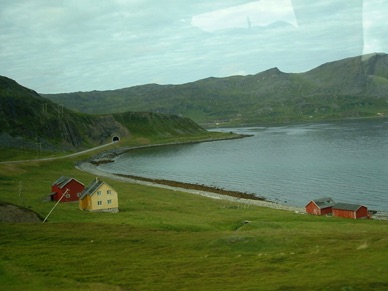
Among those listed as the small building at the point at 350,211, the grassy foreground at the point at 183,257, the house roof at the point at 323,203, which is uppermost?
the grassy foreground at the point at 183,257

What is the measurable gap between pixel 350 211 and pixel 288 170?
2416 inches

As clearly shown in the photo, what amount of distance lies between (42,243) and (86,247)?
13.7 ft

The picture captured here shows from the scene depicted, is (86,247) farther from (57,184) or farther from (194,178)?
(194,178)

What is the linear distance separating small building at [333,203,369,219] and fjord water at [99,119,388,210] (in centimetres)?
1261

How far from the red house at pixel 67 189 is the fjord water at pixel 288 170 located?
134ft

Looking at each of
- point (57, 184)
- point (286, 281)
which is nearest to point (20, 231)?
point (286, 281)

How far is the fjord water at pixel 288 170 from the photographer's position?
94.1 m

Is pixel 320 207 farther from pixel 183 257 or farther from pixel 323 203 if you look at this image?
pixel 183 257

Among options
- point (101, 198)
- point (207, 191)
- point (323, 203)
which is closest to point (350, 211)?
point (323, 203)

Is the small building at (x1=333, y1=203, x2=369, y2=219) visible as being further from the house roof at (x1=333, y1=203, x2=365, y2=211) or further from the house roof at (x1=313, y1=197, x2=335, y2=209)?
the house roof at (x1=313, y1=197, x2=335, y2=209)

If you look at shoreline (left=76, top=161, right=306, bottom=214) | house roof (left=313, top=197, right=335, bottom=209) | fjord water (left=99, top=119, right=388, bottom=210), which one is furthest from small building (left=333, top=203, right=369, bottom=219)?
fjord water (left=99, top=119, right=388, bottom=210)

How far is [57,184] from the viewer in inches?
3022

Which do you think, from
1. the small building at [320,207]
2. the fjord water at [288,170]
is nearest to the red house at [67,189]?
the fjord water at [288,170]

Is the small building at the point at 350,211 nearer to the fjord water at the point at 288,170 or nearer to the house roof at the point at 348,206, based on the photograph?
the house roof at the point at 348,206
